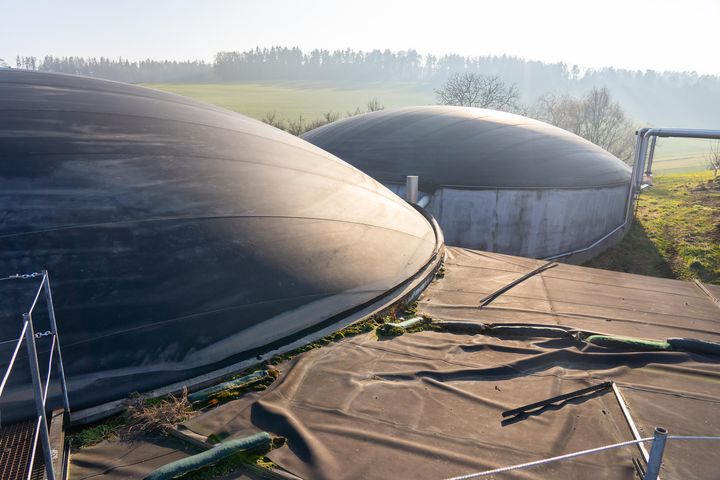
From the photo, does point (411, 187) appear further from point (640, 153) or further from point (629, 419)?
point (640, 153)

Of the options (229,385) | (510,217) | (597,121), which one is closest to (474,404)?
(229,385)

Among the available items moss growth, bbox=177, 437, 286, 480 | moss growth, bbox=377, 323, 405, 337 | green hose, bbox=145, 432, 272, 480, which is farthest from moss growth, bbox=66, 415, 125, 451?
moss growth, bbox=377, 323, 405, 337

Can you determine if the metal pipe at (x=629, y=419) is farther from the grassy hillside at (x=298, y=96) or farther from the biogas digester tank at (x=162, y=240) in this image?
the grassy hillside at (x=298, y=96)

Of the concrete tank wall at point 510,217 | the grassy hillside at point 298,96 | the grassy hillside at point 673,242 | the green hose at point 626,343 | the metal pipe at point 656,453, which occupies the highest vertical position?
the grassy hillside at point 298,96

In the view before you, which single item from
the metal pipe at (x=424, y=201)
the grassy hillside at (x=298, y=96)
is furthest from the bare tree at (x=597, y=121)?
the metal pipe at (x=424, y=201)

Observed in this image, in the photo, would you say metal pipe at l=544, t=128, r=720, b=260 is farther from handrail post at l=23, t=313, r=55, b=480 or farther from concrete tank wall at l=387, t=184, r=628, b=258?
handrail post at l=23, t=313, r=55, b=480

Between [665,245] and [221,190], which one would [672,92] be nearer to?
[665,245]
